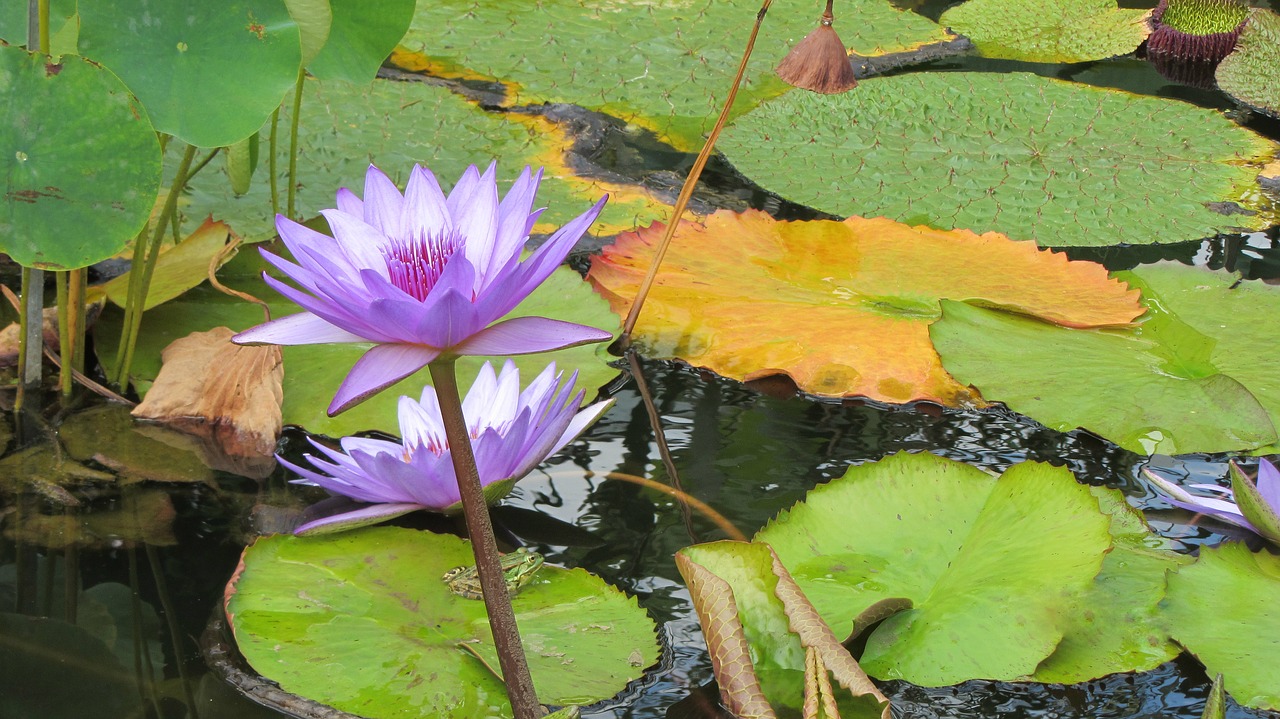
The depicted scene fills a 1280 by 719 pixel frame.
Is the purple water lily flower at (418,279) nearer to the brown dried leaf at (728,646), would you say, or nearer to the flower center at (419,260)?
the flower center at (419,260)

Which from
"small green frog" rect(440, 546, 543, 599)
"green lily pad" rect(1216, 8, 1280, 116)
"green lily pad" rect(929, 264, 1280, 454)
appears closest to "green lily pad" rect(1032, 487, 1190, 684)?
"green lily pad" rect(929, 264, 1280, 454)

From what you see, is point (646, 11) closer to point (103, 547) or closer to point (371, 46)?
point (371, 46)

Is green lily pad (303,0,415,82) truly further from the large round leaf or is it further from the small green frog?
the small green frog

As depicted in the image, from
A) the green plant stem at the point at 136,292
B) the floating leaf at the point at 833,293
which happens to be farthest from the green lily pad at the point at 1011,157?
the green plant stem at the point at 136,292

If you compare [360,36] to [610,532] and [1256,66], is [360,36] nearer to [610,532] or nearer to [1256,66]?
[610,532]

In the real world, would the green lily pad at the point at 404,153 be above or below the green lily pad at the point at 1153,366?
below

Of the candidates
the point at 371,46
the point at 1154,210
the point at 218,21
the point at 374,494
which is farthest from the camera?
the point at 1154,210

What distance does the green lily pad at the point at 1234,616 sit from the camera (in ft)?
3.40

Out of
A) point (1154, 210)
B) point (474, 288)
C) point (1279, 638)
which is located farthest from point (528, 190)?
point (1154, 210)

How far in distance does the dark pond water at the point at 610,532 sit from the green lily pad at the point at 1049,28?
2.32 meters

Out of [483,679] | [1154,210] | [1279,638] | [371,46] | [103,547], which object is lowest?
[103,547]

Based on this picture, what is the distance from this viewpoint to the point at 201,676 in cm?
105

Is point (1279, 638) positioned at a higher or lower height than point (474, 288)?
lower

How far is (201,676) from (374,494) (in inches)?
10.5
